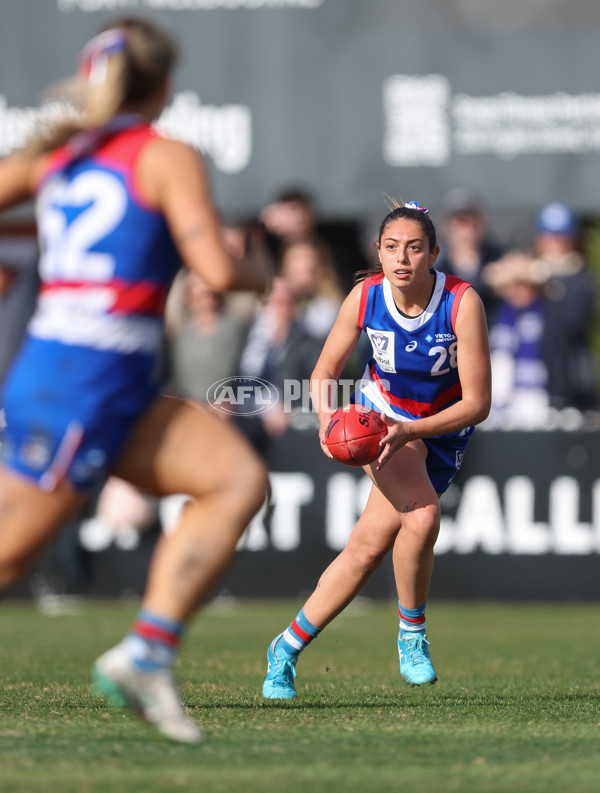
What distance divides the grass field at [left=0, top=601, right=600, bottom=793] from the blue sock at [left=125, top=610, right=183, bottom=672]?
0.97 ft

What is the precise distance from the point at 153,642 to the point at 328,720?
122cm

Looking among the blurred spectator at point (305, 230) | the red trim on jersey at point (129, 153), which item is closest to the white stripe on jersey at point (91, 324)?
the red trim on jersey at point (129, 153)

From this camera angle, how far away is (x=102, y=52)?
4176mm

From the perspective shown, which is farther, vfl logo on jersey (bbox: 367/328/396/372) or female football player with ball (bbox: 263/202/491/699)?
vfl logo on jersey (bbox: 367/328/396/372)

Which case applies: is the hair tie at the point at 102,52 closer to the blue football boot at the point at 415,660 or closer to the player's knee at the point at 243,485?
the player's knee at the point at 243,485

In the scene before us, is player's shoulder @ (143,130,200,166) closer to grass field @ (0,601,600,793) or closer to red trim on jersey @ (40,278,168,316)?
red trim on jersey @ (40,278,168,316)

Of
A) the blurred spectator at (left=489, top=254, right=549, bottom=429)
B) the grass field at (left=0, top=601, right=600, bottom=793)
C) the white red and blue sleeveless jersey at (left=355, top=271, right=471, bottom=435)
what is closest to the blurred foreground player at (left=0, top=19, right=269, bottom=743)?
the grass field at (left=0, top=601, right=600, bottom=793)

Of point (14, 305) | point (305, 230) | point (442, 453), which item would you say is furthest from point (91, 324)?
point (305, 230)

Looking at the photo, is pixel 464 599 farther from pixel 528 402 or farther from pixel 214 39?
pixel 214 39

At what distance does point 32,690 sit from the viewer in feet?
19.9

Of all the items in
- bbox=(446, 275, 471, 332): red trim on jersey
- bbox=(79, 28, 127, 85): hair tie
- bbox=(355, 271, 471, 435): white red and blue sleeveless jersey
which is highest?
bbox=(79, 28, 127, 85): hair tie

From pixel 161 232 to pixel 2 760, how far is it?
1633 mm

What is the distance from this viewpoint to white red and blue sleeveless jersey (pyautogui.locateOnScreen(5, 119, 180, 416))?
4121 millimetres

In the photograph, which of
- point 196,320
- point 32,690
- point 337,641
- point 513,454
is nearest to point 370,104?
point 196,320
